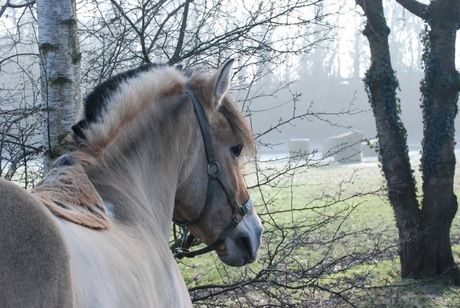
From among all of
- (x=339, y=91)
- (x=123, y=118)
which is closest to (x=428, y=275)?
(x=123, y=118)

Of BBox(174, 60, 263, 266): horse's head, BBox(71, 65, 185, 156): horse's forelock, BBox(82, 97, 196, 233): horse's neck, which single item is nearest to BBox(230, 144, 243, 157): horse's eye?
BBox(174, 60, 263, 266): horse's head

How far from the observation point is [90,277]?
178 centimetres

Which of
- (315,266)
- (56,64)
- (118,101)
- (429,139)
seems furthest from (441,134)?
(118,101)

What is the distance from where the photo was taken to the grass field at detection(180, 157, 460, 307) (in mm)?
5246

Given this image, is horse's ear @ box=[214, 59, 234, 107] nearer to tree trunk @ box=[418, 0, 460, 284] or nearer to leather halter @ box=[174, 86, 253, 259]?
leather halter @ box=[174, 86, 253, 259]

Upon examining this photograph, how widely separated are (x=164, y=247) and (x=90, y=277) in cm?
87

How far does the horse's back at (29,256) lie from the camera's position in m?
1.54

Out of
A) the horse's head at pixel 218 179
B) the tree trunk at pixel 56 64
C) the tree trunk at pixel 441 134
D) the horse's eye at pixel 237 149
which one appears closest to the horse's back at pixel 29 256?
the horse's head at pixel 218 179

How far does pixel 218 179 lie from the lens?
3.05 metres

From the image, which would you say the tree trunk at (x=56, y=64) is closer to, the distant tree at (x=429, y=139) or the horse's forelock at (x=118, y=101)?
the horse's forelock at (x=118, y=101)

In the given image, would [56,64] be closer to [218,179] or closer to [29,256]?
[218,179]

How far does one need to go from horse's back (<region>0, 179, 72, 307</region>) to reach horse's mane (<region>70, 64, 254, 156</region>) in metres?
0.81

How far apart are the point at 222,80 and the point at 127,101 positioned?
0.51 m

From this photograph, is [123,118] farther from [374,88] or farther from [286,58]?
[374,88]
